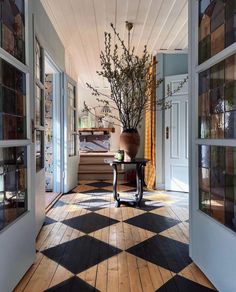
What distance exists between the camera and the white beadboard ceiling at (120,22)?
3113 mm

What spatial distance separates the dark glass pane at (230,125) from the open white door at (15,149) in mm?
1229

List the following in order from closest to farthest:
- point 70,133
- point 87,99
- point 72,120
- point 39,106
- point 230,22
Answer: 1. point 230,22
2. point 39,106
3. point 70,133
4. point 72,120
5. point 87,99

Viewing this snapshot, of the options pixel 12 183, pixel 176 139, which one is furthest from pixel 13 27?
Result: pixel 176 139

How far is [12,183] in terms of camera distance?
1741mm

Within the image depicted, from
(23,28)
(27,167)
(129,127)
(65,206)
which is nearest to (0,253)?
(27,167)

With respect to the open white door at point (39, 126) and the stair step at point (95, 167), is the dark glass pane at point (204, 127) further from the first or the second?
the stair step at point (95, 167)

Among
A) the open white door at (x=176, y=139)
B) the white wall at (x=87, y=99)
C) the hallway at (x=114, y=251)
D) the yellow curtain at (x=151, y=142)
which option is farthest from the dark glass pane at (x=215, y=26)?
the white wall at (x=87, y=99)

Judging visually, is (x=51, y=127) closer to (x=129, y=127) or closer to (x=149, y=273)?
(x=129, y=127)

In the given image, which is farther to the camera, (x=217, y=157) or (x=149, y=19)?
(x=149, y=19)

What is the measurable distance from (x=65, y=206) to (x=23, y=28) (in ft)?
8.36

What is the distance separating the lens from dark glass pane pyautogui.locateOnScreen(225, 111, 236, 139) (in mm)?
1453

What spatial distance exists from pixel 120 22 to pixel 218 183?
2.70 meters

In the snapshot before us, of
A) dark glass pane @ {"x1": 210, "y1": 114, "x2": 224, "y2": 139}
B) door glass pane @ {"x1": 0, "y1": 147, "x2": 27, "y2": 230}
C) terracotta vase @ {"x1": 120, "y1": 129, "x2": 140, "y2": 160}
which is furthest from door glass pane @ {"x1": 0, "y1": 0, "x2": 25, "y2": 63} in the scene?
terracotta vase @ {"x1": 120, "y1": 129, "x2": 140, "y2": 160}

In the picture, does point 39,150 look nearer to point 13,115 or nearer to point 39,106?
point 39,106
